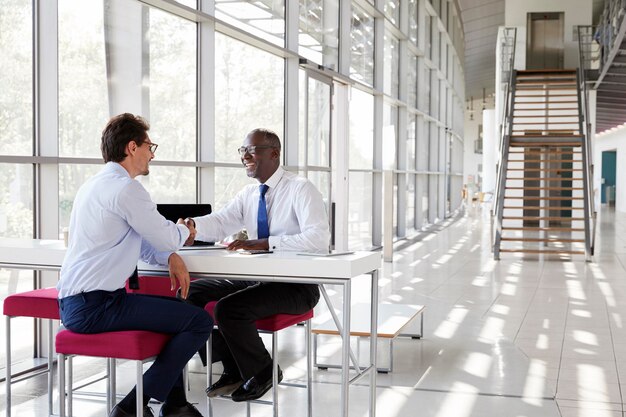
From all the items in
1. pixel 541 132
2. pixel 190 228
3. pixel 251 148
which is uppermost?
pixel 541 132

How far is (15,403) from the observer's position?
4422 mm

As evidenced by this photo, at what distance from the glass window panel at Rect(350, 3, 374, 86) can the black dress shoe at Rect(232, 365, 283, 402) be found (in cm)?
863

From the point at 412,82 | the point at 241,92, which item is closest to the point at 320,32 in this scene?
the point at 241,92

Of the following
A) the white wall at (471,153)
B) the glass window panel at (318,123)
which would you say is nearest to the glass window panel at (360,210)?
the glass window panel at (318,123)

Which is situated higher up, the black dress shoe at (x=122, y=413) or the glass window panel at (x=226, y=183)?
the glass window panel at (x=226, y=183)

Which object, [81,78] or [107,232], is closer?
[107,232]

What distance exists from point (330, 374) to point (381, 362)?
A: 17.5 inches

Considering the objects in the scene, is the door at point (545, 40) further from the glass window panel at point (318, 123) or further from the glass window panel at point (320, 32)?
the glass window panel at point (318, 123)

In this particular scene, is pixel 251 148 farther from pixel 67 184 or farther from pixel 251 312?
pixel 67 184

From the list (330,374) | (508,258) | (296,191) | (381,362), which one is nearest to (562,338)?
(381,362)

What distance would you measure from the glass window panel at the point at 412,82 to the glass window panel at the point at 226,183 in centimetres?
948

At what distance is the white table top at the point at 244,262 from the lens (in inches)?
136

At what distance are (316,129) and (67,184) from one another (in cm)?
546

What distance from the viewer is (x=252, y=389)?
393 cm
